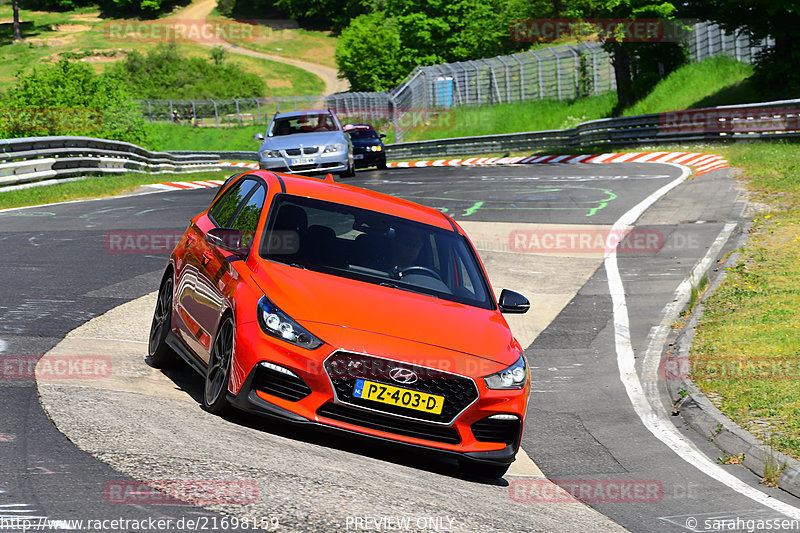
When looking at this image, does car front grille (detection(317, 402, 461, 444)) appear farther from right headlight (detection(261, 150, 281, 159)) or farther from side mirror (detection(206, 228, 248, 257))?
right headlight (detection(261, 150, 281, 159))

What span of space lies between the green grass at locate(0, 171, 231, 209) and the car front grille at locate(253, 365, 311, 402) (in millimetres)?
17932

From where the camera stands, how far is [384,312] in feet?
22.6

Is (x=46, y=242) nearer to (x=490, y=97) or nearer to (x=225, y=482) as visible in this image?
(x=225, y=482)

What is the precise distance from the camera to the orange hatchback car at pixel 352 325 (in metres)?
6.49

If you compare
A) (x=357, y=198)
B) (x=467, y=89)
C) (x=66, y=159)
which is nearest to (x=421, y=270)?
(x=357, y=198)

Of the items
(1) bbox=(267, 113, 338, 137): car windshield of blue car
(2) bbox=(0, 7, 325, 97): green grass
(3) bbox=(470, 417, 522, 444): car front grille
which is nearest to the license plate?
(3) bbox=(470, 417, 522, 444): car front grille

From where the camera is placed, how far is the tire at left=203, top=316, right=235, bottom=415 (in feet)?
22.3

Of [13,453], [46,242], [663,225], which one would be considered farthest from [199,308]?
[663,225]

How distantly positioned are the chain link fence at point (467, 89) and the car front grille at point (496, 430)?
1330 inches

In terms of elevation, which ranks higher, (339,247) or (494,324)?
(339,247)

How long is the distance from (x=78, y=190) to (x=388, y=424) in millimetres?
21274

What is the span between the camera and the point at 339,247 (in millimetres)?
7738

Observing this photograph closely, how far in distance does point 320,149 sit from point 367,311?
57.7ft

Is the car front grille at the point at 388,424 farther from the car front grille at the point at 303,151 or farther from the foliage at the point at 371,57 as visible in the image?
the foliage at the point at 371,57
